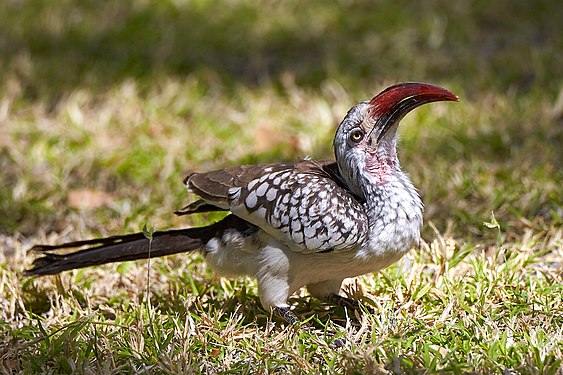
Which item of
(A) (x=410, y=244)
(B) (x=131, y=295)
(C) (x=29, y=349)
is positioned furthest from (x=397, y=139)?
(C) (x=29, y=349)

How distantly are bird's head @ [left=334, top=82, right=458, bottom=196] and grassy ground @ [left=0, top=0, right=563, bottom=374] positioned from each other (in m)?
0.45

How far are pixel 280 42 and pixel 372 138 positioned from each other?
11.4ft

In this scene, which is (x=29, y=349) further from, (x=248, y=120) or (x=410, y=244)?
(x=248, y=120)

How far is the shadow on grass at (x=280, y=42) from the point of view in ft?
19.3

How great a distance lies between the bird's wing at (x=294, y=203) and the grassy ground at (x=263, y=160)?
36cm

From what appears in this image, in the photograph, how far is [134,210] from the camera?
4.38 meters

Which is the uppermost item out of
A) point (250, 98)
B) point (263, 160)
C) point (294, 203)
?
point (250, 98)

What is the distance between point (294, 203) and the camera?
3100mm

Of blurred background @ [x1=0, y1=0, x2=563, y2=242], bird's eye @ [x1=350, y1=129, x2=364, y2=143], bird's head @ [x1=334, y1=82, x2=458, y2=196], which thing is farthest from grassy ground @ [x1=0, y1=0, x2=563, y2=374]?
bird's eye @ [x1=350, y1=129, x2=364, y2=143]

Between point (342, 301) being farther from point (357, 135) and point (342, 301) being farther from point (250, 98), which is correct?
point (250, 98)

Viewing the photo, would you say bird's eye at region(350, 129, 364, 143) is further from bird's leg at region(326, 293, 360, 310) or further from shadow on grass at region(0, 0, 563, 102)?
shadow on grass at region(0, 0, 563, 102)

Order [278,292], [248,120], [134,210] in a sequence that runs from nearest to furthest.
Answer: [278,292] < [134,210] < [248,120]

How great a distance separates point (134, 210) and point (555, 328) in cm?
217

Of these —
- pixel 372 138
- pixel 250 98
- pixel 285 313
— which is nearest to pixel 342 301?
pixel 285 313
